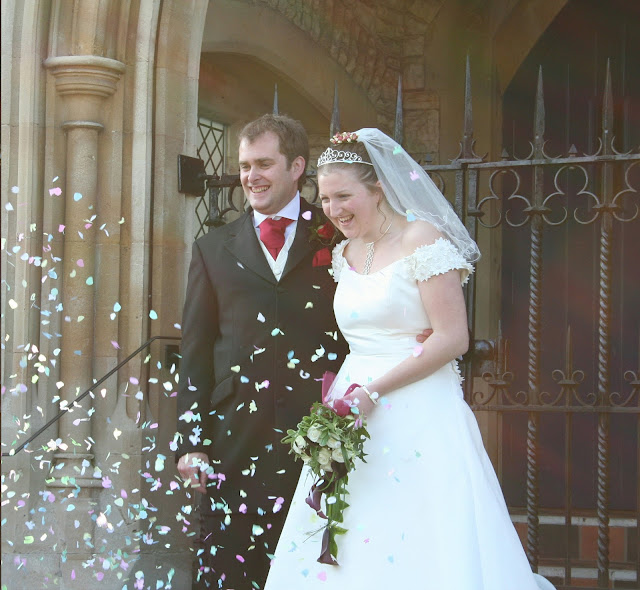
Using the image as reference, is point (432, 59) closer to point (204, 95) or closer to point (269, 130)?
point (204, 95)

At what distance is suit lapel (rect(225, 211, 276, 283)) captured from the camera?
3.91m

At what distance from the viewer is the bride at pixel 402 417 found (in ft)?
11.2

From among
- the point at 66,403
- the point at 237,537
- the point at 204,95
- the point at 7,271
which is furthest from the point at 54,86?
the point at 237,537

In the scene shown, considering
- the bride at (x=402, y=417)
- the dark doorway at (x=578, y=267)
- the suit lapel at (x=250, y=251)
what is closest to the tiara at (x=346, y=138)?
the bride at (x=402, y=417)

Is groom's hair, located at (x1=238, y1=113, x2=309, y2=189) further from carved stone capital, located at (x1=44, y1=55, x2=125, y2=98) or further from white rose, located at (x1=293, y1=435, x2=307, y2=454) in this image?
carved stone capital, located at (x1=44, y1=55, x2=125, y2=98)

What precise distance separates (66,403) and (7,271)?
2.15 feet

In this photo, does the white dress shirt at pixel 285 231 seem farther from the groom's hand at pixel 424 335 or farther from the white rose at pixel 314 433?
the white rose at pixel 314 433

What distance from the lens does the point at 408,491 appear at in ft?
11.4

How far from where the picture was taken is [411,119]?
7742 millimetres

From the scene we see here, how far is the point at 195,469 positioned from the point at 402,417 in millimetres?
818

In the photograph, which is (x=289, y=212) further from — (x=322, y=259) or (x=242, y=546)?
(x=242, y=546)

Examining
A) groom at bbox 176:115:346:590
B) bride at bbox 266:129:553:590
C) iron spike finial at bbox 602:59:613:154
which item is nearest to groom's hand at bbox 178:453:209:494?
groom at bbox 176:115:346:590

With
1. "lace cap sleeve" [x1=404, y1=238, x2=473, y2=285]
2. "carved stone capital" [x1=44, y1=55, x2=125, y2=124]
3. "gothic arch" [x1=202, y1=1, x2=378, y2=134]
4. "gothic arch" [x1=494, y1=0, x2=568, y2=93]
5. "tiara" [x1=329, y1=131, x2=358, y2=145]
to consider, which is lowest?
"lace cap sleeve" [x1=404, y1=238, x2=473, y2=285]

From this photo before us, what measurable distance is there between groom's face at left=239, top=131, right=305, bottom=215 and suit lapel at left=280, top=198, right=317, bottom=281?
0.42ft
